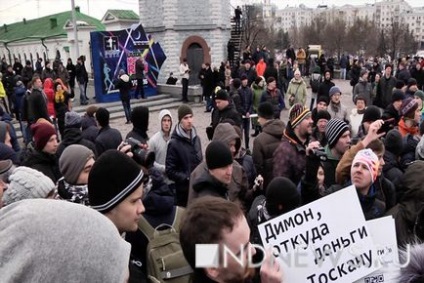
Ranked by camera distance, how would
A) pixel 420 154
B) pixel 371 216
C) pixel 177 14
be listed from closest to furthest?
pixel 371 216
pixel 420 154
pixel 177 14

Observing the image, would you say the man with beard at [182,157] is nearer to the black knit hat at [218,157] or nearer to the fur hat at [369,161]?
the black knit hat at [218,157]

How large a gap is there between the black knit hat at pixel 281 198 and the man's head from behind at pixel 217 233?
114cm

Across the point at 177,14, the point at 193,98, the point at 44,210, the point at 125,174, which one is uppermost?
the point at 177,14

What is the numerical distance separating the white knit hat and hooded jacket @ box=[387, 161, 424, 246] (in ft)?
7.91

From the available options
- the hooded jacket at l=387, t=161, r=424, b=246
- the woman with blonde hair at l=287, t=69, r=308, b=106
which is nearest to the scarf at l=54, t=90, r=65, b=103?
the woman with blonde hair at l=287, t=69, r=308, b=106

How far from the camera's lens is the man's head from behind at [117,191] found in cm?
232

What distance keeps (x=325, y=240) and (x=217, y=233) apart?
0.94 m

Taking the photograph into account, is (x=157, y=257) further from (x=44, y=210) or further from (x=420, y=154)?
(x=420, y=154)

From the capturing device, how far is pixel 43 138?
464 cm

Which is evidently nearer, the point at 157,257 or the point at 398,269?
the point at 398,269

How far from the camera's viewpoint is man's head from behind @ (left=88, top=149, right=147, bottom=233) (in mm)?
2322

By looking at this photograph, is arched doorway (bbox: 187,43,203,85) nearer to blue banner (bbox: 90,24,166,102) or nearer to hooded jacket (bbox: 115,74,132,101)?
blue banner (bbox: 90,24,166,102)

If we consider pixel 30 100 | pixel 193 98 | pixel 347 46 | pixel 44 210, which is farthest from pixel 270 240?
pixel 347 46

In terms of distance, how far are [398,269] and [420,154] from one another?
10.7ft
